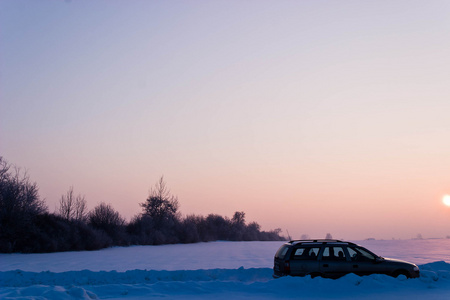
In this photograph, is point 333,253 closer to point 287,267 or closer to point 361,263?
point 361,263

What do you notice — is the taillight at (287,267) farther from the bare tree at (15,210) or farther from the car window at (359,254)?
the bare tree at (15,210)

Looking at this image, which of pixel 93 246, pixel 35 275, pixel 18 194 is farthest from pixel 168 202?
pixel 35 275

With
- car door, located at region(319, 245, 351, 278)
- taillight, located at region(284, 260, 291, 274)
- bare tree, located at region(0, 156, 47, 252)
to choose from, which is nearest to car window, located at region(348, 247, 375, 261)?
car door, located at region(319, 245, 351, 278)

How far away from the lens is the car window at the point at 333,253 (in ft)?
46.3

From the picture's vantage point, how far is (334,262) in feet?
46.0

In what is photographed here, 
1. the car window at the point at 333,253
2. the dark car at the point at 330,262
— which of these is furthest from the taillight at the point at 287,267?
the car window at the point at 333,253

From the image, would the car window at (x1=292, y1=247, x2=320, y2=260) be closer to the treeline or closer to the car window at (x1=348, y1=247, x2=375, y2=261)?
the car window at (x1=348, y1=247, x2=375, y2=261)

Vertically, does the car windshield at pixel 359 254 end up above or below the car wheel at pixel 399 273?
above

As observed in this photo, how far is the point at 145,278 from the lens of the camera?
51.8 ft

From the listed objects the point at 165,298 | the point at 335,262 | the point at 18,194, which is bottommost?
the point at 165,298

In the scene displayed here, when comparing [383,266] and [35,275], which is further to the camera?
[35,275]

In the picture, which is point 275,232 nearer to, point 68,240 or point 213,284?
point 68,240

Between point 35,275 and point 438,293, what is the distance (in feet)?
45.8

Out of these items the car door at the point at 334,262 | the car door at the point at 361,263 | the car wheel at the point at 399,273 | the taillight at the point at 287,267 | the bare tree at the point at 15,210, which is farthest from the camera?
the bare tree at the point at 15,210
